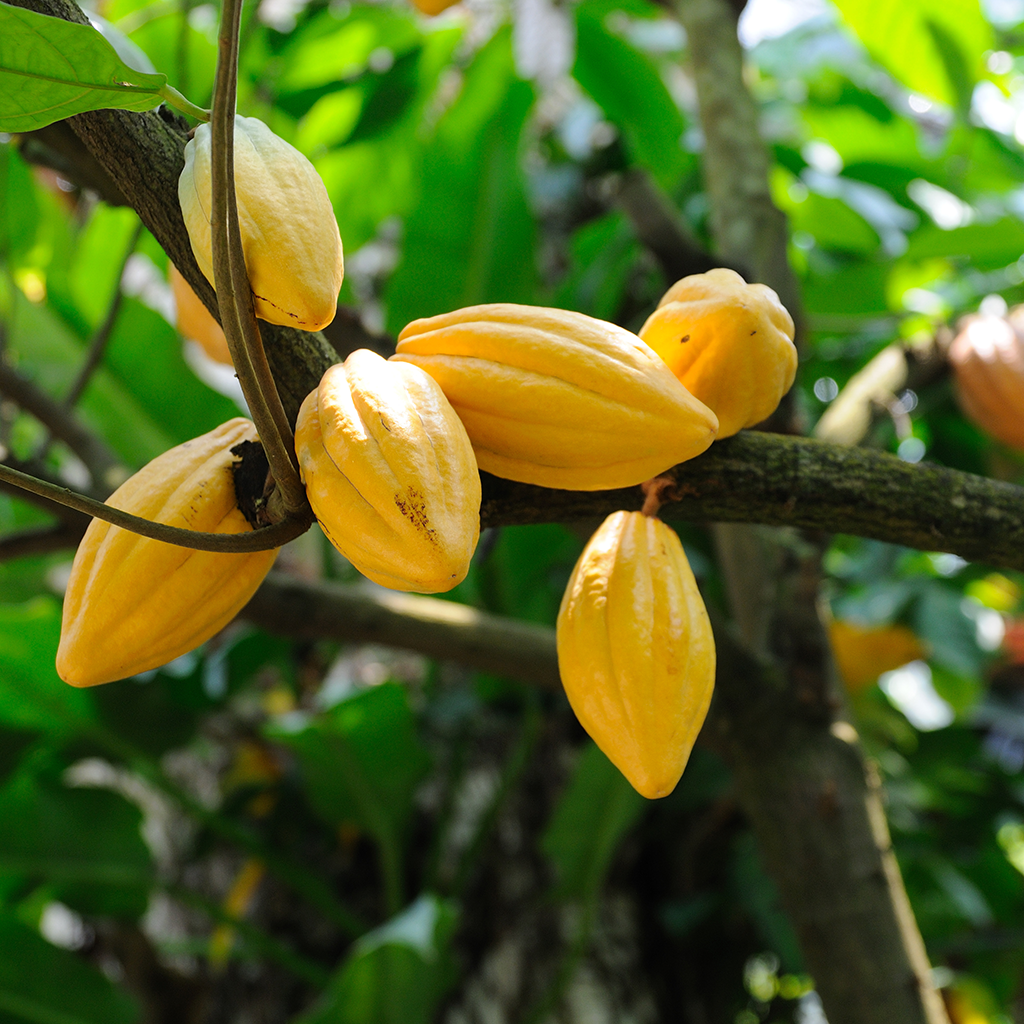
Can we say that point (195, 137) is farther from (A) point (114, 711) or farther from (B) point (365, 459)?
(A) point (114, 711)

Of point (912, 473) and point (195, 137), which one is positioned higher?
point (195, 137)

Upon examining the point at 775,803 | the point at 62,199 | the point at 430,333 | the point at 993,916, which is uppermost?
the point at 430,333

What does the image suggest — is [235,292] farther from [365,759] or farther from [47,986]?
[47,986]

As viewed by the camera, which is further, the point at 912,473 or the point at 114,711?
the point at 114,711

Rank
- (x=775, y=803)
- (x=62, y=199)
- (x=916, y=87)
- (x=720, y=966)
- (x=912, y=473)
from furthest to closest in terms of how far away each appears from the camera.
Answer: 1. (x=62, y=199)
2. (x=720, y=966)
3. (x=916, y=87)
4. (x=775, y=803)
5. (x=912, y=473)

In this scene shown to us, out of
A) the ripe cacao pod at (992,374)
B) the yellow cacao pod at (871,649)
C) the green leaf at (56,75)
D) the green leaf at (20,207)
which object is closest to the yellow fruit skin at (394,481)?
the green leaf at (56,75)

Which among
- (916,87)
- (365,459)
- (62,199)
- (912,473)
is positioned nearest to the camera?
(365,459)

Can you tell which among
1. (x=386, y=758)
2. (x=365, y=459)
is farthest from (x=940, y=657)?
(x=365, y=459)
